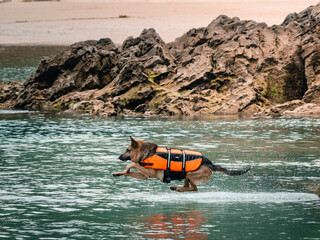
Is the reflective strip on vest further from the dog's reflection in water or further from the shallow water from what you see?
the dog's reflection in water

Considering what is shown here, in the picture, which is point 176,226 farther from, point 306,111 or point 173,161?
point 306,111

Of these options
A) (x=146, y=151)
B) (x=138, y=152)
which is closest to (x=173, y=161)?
(x=146, y=151)

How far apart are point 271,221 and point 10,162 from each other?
1294 cm

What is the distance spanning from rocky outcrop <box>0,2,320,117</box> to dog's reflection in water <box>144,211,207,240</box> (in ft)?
88.4

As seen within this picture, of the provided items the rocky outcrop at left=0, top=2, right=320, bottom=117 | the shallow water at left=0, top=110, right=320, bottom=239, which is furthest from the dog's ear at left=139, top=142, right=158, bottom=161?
the rocky outcrop at left=0, top=2, right=320, bottom=117

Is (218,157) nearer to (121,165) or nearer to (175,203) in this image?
(121,165)

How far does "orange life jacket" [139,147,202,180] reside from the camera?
17109 mm

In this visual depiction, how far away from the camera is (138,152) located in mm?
17203

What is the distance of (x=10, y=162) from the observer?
25.3m

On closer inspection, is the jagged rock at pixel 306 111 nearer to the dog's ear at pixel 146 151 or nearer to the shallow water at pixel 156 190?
the shallow water at pixel 156 190

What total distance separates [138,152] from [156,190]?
2906 millimetres

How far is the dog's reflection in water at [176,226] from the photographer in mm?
14460

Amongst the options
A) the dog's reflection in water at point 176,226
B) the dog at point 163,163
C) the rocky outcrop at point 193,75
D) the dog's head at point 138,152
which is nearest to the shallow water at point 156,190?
the dog's reflection in water at point 176,226

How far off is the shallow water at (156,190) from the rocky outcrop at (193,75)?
417 inches
